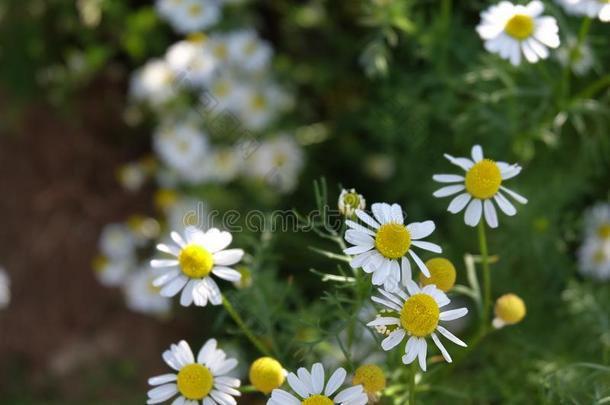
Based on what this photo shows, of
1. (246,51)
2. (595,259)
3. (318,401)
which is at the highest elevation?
(246,51)

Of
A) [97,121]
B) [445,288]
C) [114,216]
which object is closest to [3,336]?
[114,216]

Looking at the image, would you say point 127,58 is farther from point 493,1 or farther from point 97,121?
point 493,1

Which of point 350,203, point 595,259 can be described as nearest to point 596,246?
point 595,259

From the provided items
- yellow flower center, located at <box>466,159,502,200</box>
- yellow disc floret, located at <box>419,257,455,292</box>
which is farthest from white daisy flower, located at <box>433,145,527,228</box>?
yellow disc floret, located at <box>419,257,455,292</box>

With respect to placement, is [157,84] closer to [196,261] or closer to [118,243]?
[118,243]

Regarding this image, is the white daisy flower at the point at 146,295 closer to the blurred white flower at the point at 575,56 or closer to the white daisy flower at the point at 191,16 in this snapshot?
the white daisy flower at the point at 191,16

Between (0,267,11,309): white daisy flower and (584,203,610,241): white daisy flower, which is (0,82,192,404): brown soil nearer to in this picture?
Result: (0,267,11,309): white daisy flower
